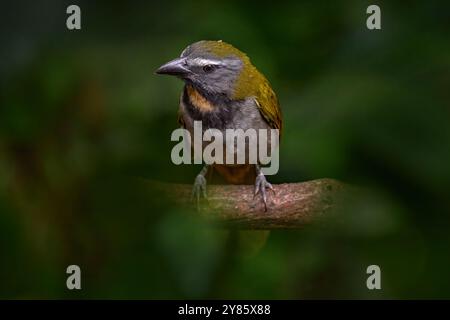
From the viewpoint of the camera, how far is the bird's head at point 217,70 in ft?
8.77

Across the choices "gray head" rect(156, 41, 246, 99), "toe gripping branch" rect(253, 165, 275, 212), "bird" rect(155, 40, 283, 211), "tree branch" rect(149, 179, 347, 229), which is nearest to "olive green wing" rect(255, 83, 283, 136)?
"bird" rect(155, 40, 283, 211)

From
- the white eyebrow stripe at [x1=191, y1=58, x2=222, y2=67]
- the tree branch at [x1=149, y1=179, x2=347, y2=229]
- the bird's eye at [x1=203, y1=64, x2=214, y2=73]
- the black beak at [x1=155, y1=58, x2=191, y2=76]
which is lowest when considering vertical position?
the tree branch at [x1=149, y1=179, x2=347, y2=229]

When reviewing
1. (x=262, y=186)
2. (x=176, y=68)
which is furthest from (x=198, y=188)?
(x=176, y=68)

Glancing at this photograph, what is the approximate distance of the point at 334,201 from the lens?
253 cm

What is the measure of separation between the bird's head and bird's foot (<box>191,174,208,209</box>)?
393mm

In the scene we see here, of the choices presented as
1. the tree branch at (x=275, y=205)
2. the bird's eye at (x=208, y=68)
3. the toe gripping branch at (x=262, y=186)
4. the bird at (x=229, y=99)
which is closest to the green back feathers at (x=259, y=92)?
the bird at (x=229, y=99)

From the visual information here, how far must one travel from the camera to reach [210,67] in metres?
2.80

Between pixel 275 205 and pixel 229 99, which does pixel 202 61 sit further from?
pixel 275 205

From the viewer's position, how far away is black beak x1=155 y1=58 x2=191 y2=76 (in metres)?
2.55

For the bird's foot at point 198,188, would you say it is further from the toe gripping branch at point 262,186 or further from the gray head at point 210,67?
the gray head at point 210,67

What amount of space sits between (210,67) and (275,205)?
24.2 inches

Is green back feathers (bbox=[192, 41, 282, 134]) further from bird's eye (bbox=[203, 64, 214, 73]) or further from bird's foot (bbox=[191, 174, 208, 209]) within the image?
bird's foot (bbox=[191, 174, 208, 209])

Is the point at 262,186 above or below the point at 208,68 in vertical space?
below
